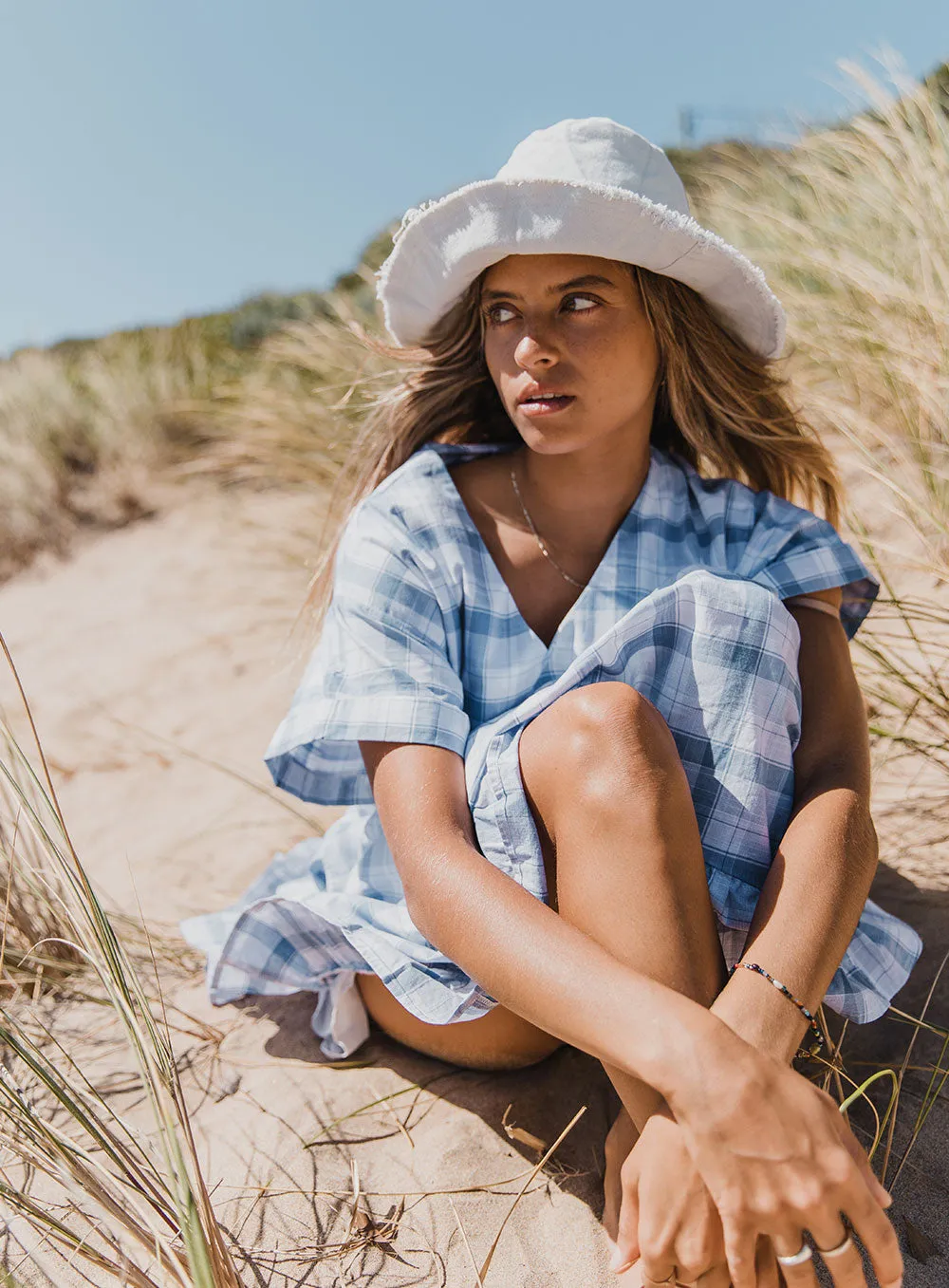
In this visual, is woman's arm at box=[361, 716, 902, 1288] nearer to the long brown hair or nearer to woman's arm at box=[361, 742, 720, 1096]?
woman's arm at box=[361, 742, 720, 1096]

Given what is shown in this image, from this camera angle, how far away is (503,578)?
6.18ft

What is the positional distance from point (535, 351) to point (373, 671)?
59 cm

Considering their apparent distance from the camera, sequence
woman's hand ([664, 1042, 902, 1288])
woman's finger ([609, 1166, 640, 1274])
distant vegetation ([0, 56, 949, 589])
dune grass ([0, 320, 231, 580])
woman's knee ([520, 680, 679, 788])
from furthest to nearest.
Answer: dune grass ([0, 320, 231, 580]) < distant vegetation ([0, 56, 949, 589]) < woman's knee ([520, 680, 679, 788]) < woman's finger ([609, 1166, 640, 1274]) < woman's hand ([664, 1042, 902, 1288])

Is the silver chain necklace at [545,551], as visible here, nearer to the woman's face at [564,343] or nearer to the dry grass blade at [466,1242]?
the woman's face at [564,343]

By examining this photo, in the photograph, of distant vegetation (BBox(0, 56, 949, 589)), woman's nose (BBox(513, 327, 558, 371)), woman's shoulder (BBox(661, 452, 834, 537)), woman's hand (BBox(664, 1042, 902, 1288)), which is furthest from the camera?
distant vegetation (BBox(0, 56, 949, 589))

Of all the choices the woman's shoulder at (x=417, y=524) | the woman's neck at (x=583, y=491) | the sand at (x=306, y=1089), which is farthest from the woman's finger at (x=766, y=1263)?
the woman's neck at (x=583, y=491)

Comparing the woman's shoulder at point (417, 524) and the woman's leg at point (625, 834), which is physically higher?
the woman's shoulder at point (417, 524)

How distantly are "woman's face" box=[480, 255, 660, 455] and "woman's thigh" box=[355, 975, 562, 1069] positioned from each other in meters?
0.97

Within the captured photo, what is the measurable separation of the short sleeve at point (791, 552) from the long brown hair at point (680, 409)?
13 cm

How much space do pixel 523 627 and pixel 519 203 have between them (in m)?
0.68

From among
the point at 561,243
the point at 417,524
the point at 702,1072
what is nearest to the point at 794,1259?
the point at 702,1072

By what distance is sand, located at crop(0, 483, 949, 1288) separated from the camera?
1.53 meters

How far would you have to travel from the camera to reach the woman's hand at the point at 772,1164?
3.85 ft

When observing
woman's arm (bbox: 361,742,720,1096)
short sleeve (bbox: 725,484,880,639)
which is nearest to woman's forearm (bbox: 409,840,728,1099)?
woman's arm (bbox: 361,742,720,1096)
